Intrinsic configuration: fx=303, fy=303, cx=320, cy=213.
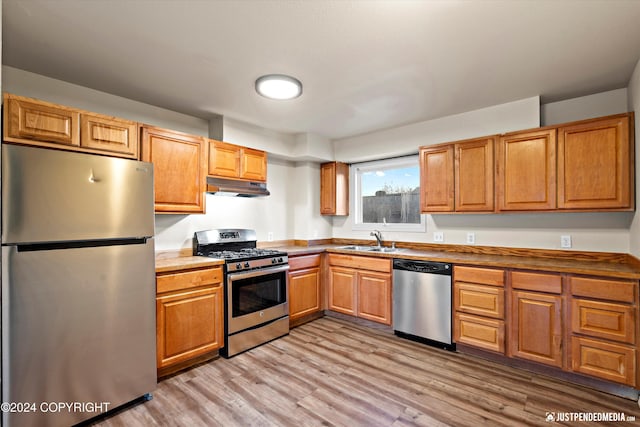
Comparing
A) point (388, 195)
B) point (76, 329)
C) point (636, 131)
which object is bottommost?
point (76, 329)

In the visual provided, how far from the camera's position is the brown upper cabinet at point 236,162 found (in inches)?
129

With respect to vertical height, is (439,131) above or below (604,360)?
above

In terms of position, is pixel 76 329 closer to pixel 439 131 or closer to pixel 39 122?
pixel 39 122

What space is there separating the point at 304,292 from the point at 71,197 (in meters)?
2.55

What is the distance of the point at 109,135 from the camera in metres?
2.34

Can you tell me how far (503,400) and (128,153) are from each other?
341 cm

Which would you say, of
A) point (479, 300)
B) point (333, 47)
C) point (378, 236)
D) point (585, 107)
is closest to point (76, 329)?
point (333, 47)

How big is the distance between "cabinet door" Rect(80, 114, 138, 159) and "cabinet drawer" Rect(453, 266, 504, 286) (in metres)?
3.09

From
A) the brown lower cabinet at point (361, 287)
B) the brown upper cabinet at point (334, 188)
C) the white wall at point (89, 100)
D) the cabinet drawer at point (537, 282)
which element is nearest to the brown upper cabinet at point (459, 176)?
the cabinet drawer at point (537, 282)

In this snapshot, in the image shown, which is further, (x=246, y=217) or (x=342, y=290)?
(x=246, y=217)

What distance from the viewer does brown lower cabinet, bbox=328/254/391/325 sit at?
347 cm

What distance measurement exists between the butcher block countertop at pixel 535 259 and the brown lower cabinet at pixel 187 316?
1.09 m

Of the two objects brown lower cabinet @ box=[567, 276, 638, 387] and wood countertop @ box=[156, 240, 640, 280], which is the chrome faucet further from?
brown lower cabinet @ box=[567, 276, 638, 387]

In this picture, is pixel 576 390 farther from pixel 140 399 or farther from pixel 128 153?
pixel 128 153
